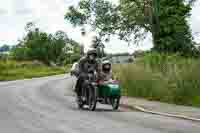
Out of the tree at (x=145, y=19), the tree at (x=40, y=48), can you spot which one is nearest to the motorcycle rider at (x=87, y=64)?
the tree at (x=145, y=19)

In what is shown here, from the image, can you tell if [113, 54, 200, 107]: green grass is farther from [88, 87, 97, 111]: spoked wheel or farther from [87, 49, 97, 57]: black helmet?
[87, 49, 97, 57]: black helmet

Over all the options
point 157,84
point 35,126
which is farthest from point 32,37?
point 35,126

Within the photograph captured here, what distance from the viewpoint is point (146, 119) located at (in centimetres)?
1612

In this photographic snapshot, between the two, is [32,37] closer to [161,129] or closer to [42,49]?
[42,49]

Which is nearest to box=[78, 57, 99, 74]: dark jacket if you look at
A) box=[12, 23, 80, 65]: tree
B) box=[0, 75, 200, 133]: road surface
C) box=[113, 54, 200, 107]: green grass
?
box=[0, 75, 200, 133]: road surface

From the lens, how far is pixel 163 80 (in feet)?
81.9

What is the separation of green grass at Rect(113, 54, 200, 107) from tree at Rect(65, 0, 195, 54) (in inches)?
1015

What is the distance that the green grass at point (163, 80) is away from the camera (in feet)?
72.5

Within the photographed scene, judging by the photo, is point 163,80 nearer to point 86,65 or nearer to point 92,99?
point 86,65

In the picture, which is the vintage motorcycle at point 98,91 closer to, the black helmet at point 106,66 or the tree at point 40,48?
the black helmet at point 106,66

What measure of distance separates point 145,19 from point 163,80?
32.2 meters

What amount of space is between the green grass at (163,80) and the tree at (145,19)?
1015 inches

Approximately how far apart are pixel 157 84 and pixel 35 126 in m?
10.4

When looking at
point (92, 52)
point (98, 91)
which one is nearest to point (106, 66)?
point (92, 52)
